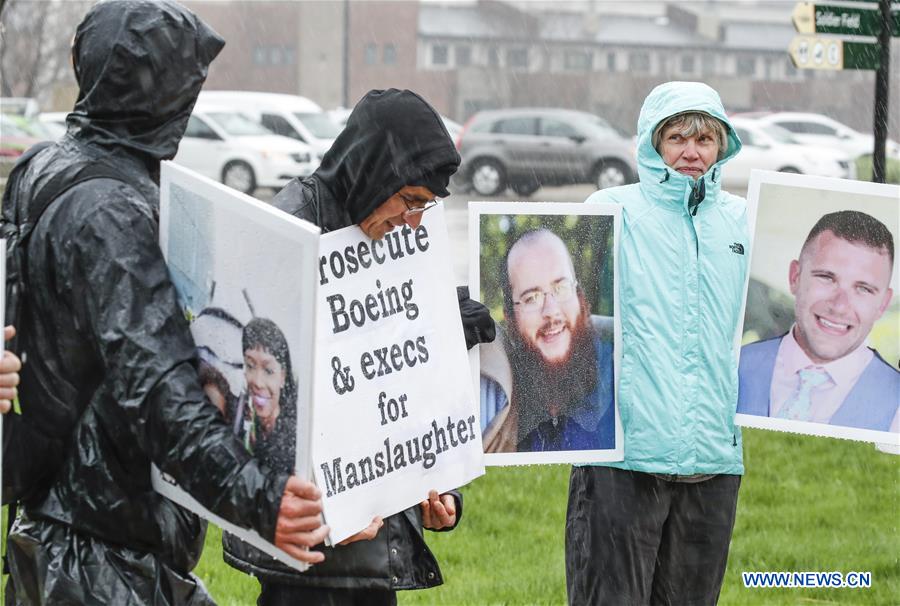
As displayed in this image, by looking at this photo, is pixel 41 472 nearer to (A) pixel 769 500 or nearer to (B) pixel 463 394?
(B) pixel 463 394

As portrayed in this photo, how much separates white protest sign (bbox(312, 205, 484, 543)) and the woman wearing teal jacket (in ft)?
2.74

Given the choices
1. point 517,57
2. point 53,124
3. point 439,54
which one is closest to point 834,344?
point 53,124

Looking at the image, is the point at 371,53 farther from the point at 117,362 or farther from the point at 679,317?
the point at 117,362

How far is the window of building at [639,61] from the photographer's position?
219ft

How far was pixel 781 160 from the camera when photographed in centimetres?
2823

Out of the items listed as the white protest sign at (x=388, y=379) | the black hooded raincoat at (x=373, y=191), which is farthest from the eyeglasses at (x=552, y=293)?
the black hooded raincoat at (x=373, y=191)

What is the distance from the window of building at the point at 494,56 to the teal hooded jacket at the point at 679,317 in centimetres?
6057

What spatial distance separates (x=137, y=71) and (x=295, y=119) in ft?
83.5

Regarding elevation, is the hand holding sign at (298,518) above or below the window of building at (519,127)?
above

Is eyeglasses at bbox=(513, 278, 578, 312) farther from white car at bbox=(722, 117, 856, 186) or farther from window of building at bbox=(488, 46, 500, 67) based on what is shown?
window of building at bbox=(488, 46, 500, 67)

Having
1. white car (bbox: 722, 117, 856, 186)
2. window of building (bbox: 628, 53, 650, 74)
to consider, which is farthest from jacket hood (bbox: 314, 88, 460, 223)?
window of building (bbox: 628, 53, 650, 74)

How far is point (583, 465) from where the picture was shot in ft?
14.5

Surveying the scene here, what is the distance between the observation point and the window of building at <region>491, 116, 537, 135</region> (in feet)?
93.1

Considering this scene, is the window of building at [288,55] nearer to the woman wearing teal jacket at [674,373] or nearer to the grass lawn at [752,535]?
the grass lawn at [752,535]
